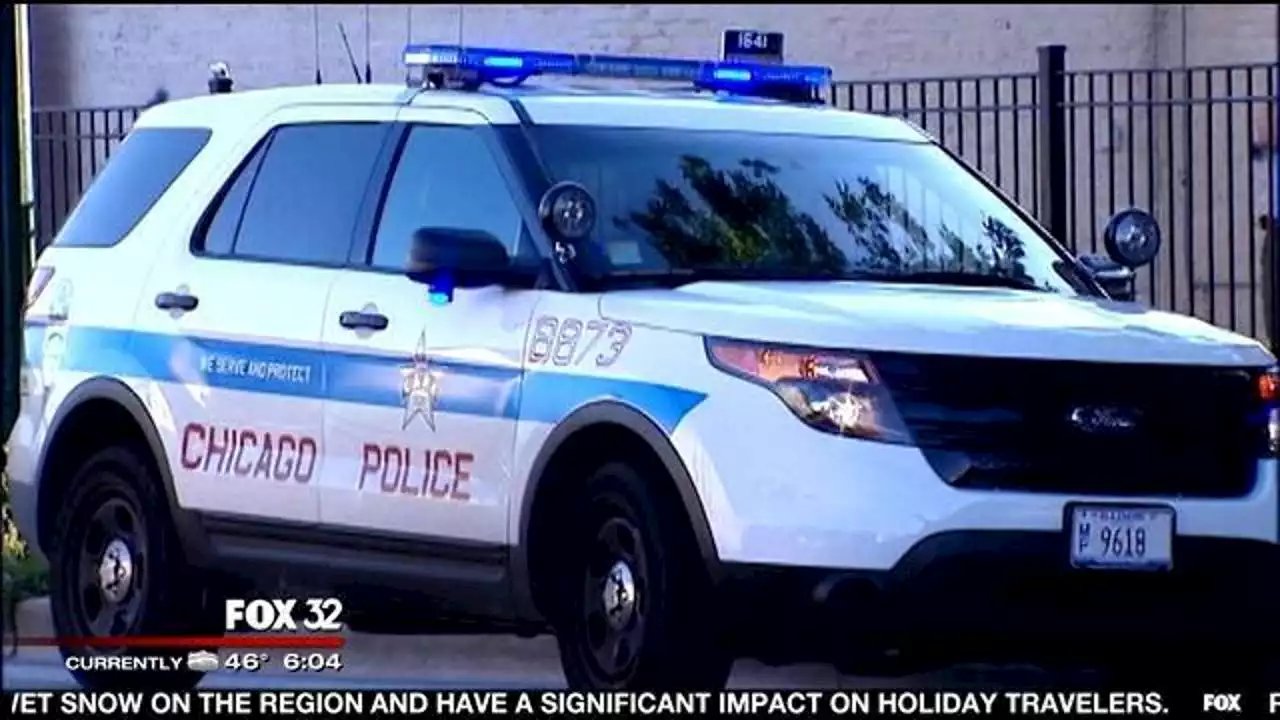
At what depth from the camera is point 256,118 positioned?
987 centimetres

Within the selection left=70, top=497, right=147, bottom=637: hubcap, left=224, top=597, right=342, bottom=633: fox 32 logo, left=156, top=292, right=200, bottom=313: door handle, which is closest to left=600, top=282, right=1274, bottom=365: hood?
left=224, top=597, right=342, bottom=633: fox 32 logo

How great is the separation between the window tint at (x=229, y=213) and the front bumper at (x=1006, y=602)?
2566 mm

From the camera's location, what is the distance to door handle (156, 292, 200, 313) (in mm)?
9539

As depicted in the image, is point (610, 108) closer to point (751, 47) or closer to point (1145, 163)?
point (751, 47)

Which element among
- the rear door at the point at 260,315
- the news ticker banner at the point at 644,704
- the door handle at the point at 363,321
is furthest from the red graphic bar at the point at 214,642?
the door handle at the point at 363,321

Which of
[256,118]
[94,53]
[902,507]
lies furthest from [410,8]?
[902,507]

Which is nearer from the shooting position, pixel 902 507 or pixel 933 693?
pixel 902 507

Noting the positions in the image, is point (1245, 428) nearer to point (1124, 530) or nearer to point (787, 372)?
point (1124, 530)

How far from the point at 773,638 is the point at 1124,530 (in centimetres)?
93

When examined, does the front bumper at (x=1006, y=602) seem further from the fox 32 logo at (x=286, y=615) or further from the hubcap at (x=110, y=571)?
the hubcap at (x=110, y=571)

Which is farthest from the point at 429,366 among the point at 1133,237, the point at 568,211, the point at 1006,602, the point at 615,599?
the point at 1133,237

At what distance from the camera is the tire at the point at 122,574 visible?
9523 mm

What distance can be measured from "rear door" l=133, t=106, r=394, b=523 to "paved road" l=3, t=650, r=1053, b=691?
0.86 meters

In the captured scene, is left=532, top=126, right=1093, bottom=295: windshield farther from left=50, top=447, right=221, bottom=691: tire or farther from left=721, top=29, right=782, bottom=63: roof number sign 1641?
left=50, top=447, right=221, bottom=691: tire
